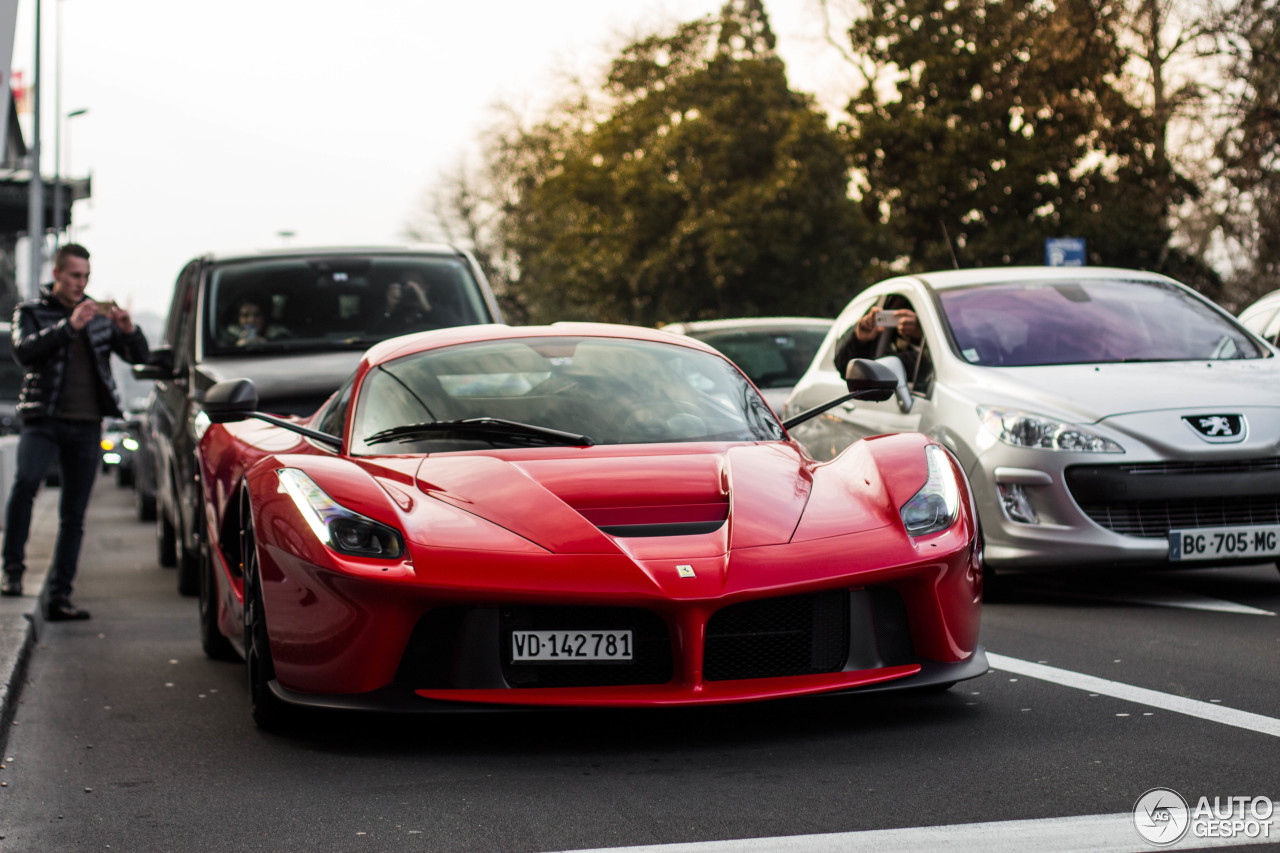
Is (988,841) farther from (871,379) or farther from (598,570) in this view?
(871,379)

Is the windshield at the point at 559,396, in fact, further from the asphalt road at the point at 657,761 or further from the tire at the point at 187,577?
the tire at the point at 187,577

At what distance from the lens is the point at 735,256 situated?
50.2 meters

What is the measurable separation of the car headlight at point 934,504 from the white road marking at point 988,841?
1.37m

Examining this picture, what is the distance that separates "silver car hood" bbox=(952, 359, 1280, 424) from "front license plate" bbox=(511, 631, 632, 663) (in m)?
3.77

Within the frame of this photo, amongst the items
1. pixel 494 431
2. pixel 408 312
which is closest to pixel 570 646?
pixel 494 431

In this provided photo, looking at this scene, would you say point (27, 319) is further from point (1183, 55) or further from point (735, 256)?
point (735, 256)

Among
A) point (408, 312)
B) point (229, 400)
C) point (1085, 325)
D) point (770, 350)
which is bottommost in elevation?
point (770, 350)

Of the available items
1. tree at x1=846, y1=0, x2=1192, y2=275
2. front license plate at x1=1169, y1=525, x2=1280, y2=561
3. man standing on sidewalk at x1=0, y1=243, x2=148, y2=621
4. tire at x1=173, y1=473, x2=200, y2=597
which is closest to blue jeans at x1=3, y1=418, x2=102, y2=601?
man standing on sidewalk at x1=0, y1=243, x2=148, y2=621

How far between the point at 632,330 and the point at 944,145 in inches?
1417

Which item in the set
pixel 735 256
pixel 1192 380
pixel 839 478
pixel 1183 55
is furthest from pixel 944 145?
pixel 839 478

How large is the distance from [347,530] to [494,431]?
0.86 meters

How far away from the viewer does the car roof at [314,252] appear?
10.9m

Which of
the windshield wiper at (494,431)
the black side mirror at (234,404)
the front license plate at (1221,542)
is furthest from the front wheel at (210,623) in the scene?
the front license plate at (1221,542)

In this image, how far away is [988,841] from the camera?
3795 millimetres
